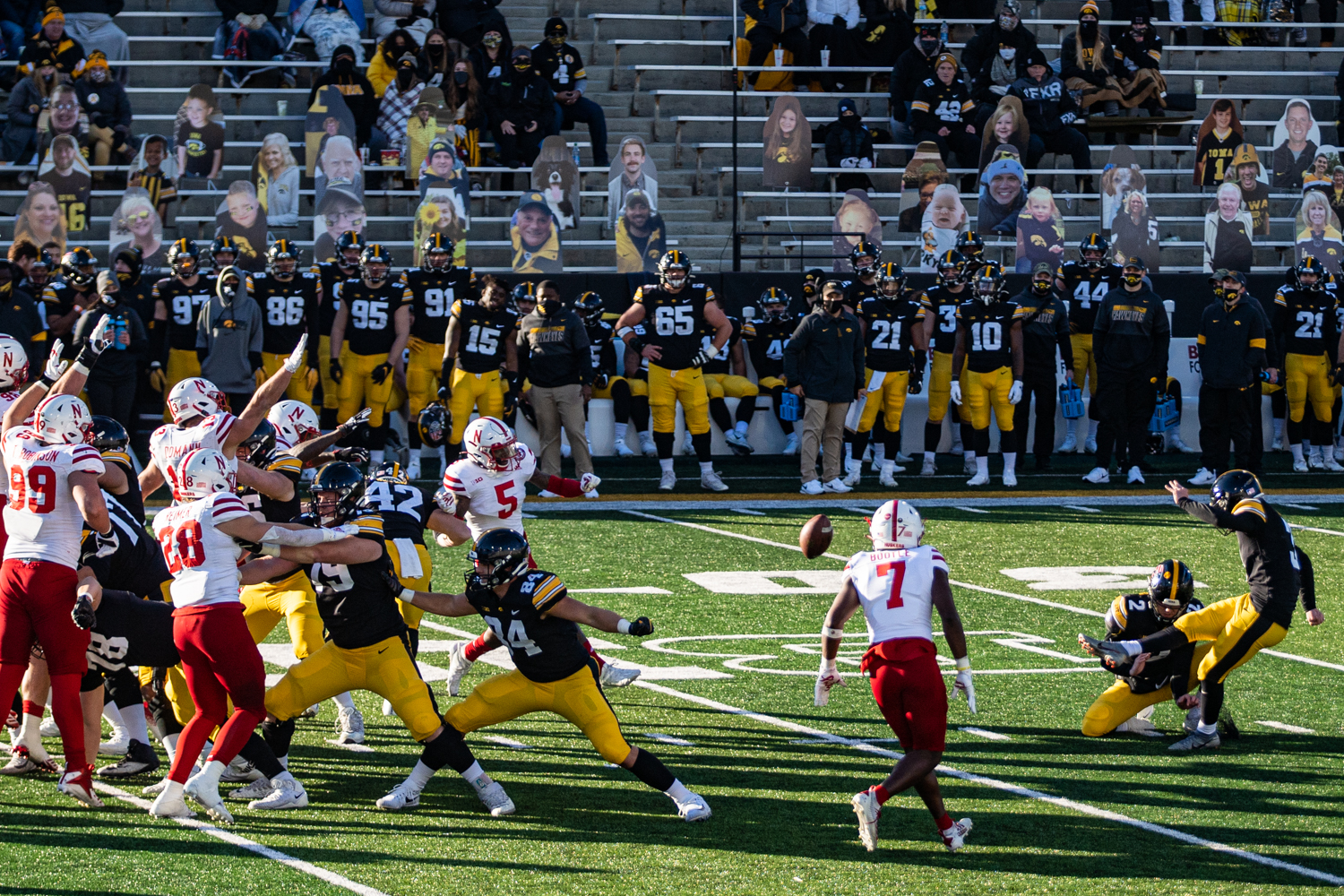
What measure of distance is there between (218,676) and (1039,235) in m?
14.3

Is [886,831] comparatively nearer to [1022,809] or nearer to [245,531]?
[1022,809]

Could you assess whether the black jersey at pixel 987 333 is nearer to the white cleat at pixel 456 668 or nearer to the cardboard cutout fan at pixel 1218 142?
the cardboard cutout fan at pixel 1218 142

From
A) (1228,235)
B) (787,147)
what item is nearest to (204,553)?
(787,147)

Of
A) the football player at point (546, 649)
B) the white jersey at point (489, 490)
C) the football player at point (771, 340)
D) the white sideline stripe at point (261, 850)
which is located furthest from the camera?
the football player at point (771, 340)

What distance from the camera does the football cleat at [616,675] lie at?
8.12 metres

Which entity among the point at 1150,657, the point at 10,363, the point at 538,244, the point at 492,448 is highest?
the point at 538,244

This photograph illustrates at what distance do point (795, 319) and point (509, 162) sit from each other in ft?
15.3

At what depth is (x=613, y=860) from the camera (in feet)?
20.7

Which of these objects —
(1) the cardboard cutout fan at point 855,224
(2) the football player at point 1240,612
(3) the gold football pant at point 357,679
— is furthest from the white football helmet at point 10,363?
(1) the cardboard cutout fan at point 855,224

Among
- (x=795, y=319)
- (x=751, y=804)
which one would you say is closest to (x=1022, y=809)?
(x=751, y=804)

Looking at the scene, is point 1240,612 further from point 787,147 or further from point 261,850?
point 787,147

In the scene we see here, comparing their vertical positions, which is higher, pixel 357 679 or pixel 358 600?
pixel 358 600

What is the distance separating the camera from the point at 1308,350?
→ 656 inches

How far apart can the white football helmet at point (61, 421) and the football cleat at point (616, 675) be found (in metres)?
2.70
